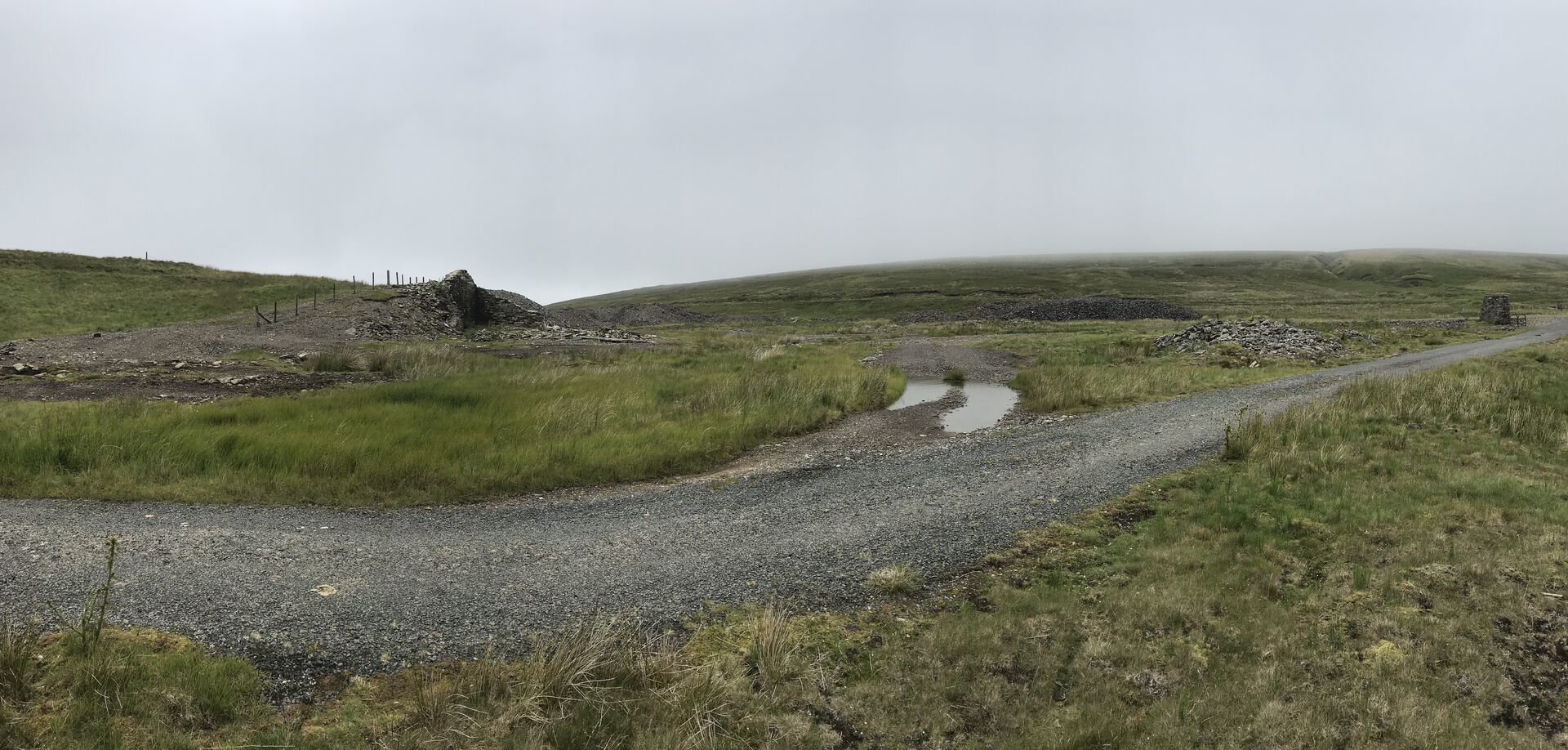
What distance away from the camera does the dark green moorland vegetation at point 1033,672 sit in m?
4.78

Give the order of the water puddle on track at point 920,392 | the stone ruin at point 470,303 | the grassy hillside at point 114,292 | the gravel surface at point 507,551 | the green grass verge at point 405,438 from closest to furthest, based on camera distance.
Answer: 1. the gravel surface at point 507,551
2. the green grass verge at point 405,438
3. the water puddle on track at point 920,392
4. the grassy hillside at point 114,292
5. the stone ruin at point 470,303

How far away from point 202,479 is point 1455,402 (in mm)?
23920

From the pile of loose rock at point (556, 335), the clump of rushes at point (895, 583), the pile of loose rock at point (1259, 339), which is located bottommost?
the clump of rushes at point (895, 583)

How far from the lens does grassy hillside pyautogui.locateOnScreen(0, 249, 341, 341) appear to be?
3622 centimetres

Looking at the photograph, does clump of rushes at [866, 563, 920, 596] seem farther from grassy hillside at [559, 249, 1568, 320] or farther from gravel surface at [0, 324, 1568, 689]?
grassy hillside at [559, 249, 1568, 320]

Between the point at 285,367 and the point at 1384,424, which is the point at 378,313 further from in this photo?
the point at 1384,424

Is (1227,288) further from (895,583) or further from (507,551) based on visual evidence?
(507,551)

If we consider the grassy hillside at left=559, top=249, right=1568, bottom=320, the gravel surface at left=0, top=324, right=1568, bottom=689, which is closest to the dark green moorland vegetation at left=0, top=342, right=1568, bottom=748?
the gravel surface at left=0, top=324, right=1568, bottom=689

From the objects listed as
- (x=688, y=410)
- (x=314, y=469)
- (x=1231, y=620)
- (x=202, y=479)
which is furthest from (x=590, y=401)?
(x=1231, y=620)

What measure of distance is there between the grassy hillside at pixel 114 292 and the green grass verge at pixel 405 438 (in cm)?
2962

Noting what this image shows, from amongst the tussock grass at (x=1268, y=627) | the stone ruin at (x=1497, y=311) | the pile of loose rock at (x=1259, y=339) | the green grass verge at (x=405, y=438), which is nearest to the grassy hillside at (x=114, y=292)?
the green grass verge at (x=405, y=438)

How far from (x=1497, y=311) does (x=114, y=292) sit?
92754 mm

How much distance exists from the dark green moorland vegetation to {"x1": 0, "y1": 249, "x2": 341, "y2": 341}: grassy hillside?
1642 inches

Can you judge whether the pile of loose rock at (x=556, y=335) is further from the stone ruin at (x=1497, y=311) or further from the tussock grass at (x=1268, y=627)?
the stone ruin at (x=1497, y=311)
